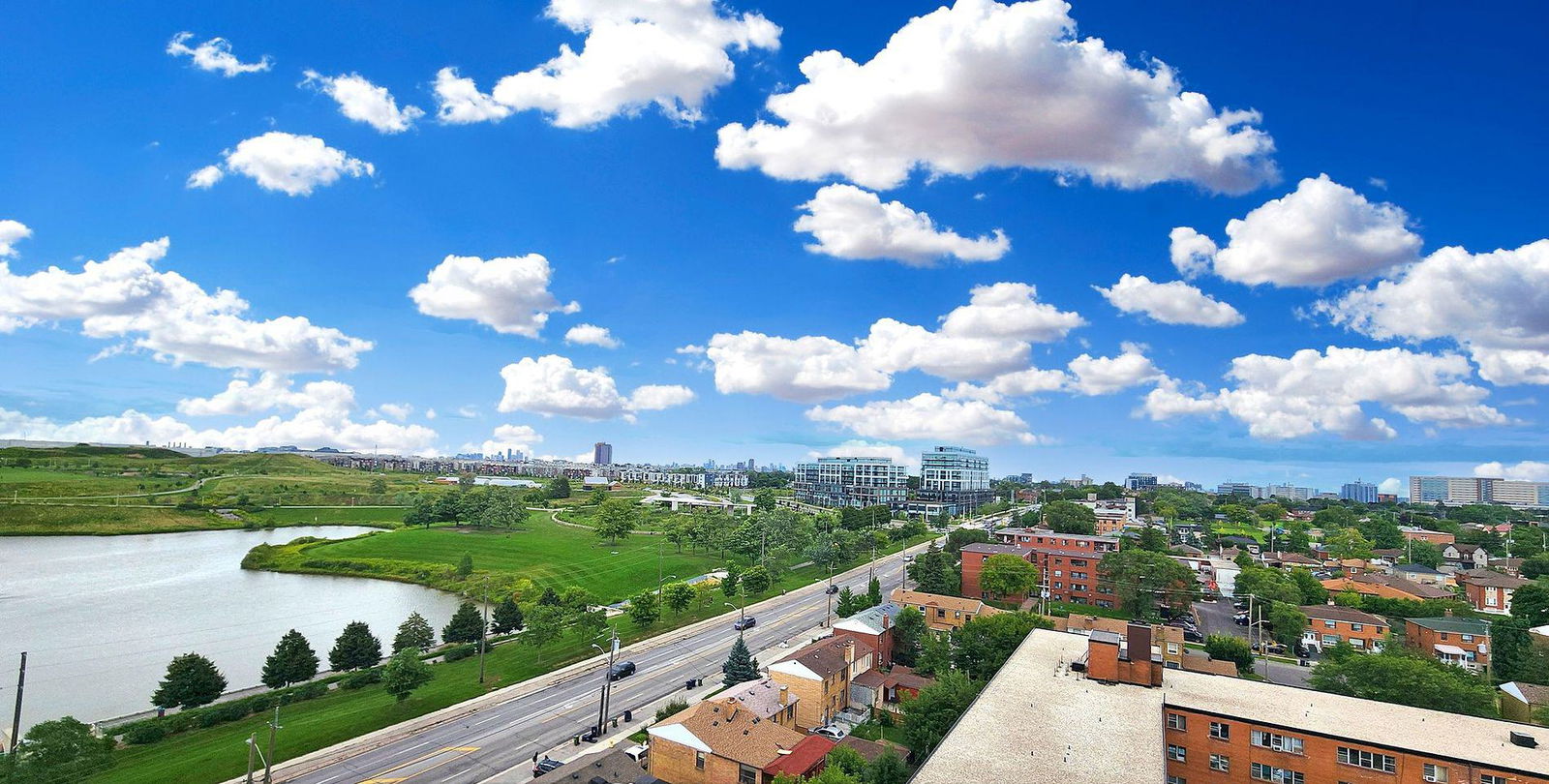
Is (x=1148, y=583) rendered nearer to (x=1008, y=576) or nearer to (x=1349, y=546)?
(x=1008, y=576)

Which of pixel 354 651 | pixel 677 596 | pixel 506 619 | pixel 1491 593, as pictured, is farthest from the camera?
pixel 1491 593

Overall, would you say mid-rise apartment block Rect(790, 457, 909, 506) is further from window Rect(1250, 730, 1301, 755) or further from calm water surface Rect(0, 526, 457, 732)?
window Rect(1250, 730, 1301, 755)

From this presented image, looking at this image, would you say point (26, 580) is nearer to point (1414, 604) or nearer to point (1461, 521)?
point (1414, 604)

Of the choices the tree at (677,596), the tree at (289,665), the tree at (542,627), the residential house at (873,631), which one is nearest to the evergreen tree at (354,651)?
the tree at (289,665)

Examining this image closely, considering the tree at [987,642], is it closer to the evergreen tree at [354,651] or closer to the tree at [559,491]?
the evergreen tree at [354,651]

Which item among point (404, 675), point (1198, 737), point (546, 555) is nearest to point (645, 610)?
point (404, 675)

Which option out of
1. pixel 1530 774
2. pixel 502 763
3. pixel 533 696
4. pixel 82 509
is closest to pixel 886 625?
pixel 533 696
